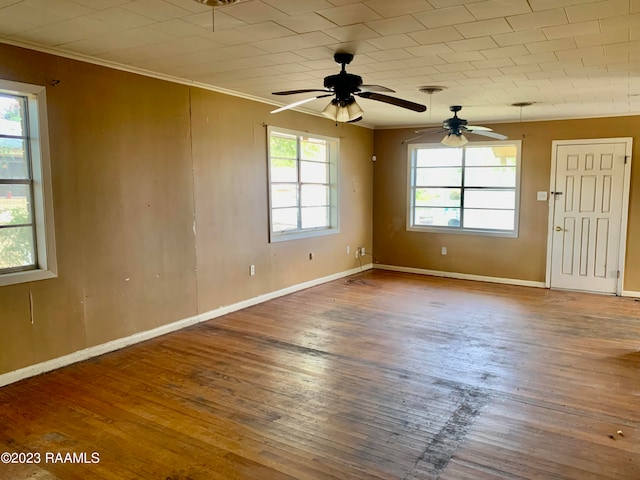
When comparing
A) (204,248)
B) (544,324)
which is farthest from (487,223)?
(204,248)

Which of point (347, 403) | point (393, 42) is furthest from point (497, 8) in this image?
point (347, 403)

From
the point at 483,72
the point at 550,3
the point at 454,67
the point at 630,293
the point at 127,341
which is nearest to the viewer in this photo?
the point at 550,3

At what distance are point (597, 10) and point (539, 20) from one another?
30 centimetres

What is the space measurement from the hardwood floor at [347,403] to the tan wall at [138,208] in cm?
39

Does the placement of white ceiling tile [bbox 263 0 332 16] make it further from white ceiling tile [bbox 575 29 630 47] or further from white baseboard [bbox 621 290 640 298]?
white baseboard [bbox 621 290 640 298]

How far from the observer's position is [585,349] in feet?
13.4

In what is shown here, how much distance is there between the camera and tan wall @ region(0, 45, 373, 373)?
3.55 m

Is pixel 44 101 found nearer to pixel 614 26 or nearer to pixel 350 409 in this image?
pixel 350 409

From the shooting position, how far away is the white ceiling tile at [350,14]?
257 cm

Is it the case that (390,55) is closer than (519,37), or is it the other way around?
(519,37)

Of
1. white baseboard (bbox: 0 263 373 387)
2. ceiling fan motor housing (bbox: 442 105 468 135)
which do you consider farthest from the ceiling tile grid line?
white baseboard (bbox: 0 263 373 387)

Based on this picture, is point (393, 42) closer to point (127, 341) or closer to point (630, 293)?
point (127, 341)

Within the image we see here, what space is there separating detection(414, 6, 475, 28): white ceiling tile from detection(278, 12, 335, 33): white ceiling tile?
564 mm

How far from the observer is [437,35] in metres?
3.03
